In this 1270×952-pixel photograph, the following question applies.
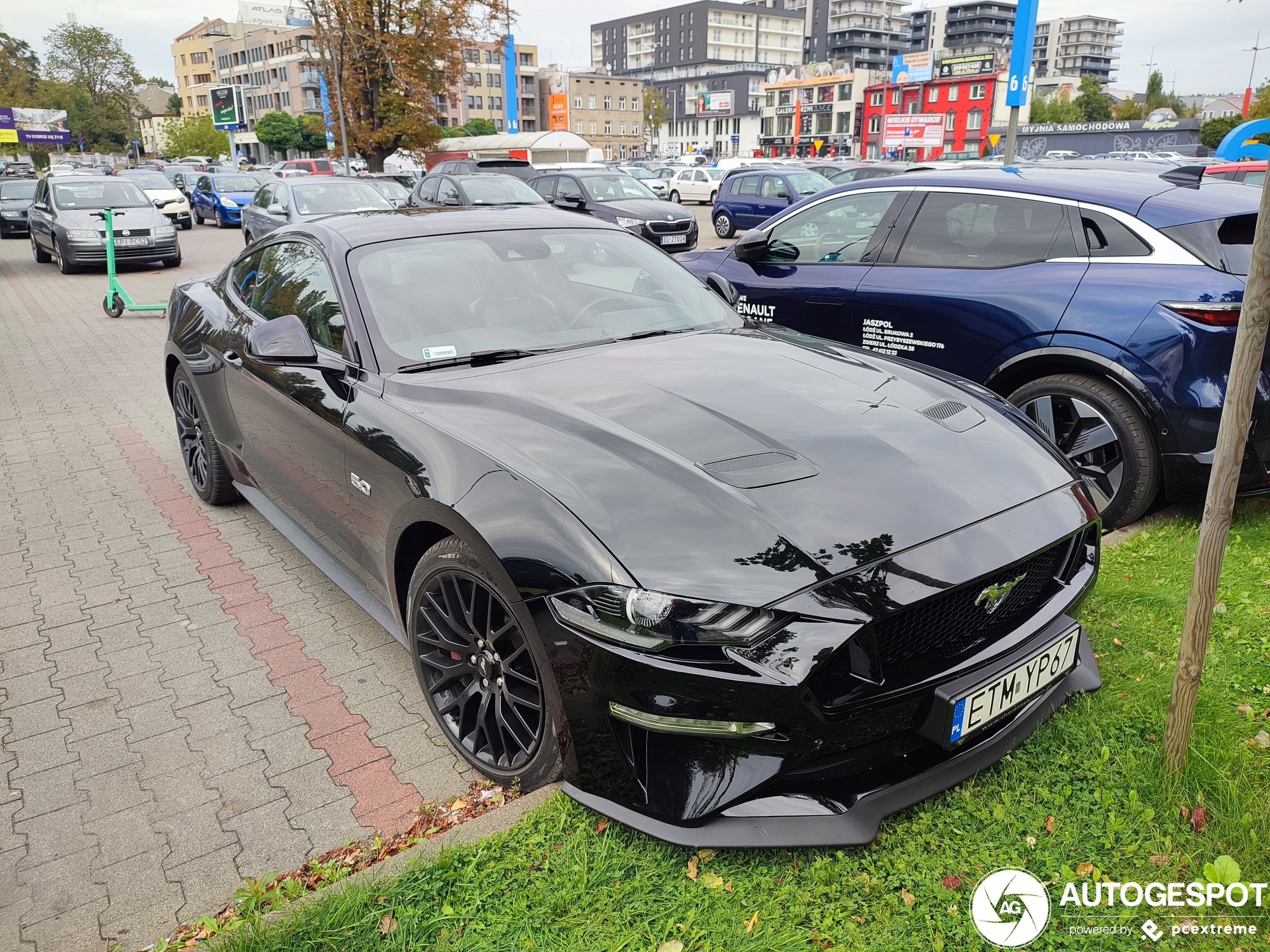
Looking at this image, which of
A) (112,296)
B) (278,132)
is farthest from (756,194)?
(278,132)

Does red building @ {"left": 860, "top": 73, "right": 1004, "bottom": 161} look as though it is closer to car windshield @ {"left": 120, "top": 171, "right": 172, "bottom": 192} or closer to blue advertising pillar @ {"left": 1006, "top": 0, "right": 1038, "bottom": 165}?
car windshield @ {"left": 120, "top": 171, "right": 172, "bottom": 192}

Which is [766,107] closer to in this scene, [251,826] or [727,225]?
[727,225]

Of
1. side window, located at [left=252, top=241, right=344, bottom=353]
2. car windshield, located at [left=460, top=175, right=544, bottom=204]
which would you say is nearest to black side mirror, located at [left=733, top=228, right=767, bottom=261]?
side window, located at [left=252, top=241, right=344, bottom=353]

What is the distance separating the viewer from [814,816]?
2.15 metres

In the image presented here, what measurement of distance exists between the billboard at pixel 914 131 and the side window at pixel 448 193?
38311 millimetres

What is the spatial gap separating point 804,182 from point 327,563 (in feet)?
68.8

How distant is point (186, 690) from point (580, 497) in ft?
6.83

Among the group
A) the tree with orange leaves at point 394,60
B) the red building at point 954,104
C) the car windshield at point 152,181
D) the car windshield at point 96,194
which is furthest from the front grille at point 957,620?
the red building at point 954,104

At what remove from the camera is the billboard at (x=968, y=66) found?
8900 centimetres

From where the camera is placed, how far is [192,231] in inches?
1075

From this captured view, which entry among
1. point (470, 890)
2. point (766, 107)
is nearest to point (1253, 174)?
point (470, 890)

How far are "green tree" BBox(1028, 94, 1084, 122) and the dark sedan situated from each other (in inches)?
3489

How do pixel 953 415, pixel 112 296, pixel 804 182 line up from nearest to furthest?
1. pixel 953 415
2. pixel 112 296
3. pixel 804 182

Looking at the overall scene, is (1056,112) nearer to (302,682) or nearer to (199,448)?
(199,448)
